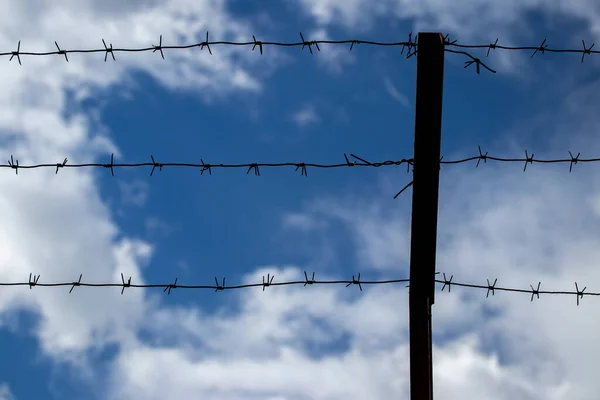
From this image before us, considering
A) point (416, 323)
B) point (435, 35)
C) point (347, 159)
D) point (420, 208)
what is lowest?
point (416, 323)

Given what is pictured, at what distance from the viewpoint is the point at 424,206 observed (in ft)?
13.7

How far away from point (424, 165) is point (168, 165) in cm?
159

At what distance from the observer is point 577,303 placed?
14.3 feet

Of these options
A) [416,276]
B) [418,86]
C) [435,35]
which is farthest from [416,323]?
[435,35]

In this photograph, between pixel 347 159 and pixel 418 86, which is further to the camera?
pixel 347 159

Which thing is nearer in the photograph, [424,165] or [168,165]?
[424,165]

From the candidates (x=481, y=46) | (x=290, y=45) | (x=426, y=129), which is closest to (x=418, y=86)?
(x=426, y=129)

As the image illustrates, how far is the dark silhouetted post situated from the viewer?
13.1 ft

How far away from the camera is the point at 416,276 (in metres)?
4.27

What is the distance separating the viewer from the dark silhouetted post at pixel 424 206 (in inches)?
158

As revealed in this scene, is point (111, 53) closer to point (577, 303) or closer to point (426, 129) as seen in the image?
point (426, 129)

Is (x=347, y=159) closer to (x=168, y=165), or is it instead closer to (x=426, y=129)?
(x=426, y=129)

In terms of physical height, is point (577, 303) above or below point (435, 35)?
Answer: below

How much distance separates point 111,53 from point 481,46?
2353 millimetres
